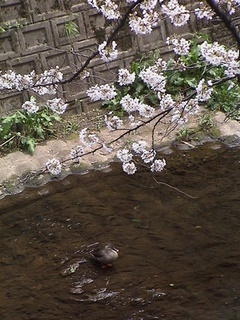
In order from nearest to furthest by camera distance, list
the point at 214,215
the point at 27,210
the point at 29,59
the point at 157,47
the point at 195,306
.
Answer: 1. the point at 195,306
2. the point at 214,215
3. the point at 27,210
4. the point at 29,59
5. the point at 157,47

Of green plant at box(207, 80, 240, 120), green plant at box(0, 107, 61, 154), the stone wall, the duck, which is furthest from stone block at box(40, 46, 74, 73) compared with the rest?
the duck

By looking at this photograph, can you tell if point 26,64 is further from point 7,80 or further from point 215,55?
point 215,55

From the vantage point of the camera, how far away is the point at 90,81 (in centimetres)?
898

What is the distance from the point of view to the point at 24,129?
8258 millimetres

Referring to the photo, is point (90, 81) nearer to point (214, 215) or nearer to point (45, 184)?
point (45, 184)

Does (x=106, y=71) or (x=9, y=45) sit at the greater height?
(x=9, y=45)

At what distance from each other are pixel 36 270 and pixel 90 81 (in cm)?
368

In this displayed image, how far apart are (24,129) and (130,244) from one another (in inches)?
106

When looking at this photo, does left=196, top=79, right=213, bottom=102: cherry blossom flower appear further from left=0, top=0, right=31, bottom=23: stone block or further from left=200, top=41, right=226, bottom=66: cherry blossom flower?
left=0, top=0, right=31, bottom=23: stone block

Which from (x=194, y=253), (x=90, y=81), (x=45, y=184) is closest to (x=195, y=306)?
(x=194, y=253)

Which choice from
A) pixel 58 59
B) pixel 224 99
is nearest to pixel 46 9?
pixel 58 59

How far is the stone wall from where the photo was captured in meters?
8.36

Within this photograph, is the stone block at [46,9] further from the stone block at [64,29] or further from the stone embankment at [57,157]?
the stone embankment at [57,157]

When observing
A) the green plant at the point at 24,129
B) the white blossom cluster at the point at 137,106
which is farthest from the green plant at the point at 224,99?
the white blossom cluster at the point at 137,106
